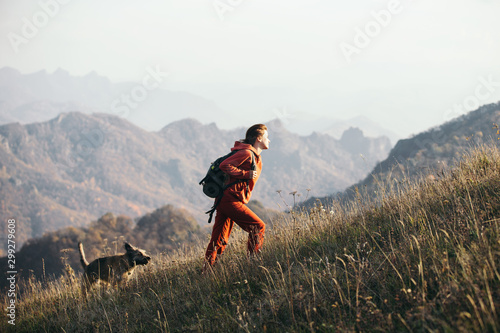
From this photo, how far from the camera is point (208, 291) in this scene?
16.0ft

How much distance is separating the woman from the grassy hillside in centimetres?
25

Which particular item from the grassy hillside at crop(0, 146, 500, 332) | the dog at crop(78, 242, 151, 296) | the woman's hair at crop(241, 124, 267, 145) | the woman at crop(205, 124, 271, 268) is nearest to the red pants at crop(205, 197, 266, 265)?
the woman at crop(205, 124, 271, 268)

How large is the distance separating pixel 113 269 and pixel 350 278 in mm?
4574

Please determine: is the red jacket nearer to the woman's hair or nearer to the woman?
the woman

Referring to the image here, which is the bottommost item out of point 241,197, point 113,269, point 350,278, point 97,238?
point 350,278

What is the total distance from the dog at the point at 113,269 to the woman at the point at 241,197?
2.28 m

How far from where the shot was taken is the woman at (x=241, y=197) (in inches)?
202

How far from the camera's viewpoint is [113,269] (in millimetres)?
6938

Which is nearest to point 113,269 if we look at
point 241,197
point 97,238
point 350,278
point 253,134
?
point 241,197

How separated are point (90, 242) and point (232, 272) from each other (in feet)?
241

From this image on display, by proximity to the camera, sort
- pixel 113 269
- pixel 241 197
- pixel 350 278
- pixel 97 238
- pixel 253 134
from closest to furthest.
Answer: pixel 350 278, pixel 241 197, pixel 253 134, pixel 113 269, pixel 97 238

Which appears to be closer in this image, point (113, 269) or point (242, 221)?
point (242, 221)

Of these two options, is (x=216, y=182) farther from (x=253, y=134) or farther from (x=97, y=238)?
(x=97, y=238)

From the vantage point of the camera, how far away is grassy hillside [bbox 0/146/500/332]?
3137 millimetres
